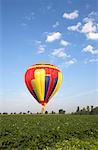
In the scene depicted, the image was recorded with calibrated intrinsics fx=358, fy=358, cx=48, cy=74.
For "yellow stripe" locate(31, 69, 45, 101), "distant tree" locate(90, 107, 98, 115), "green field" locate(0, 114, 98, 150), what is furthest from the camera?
"distant tree" locate(90, 107, 98, 115)

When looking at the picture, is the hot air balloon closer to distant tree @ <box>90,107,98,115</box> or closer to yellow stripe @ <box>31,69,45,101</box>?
yellow stripe @ <box>31,69,45,101</box>

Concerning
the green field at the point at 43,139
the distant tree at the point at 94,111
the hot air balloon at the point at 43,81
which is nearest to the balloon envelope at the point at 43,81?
the hot air balloon at the point at 43,81

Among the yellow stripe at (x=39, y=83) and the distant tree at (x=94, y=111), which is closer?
the yellow stripe at (x=39, y=83)

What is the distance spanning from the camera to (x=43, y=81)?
3919 centimetres

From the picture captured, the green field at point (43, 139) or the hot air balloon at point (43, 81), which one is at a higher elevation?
the hot air balloon at point (43, 81)

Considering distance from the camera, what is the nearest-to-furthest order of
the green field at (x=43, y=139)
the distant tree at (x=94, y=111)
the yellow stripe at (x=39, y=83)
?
1. the green field at (x=43, y=139)
2. the yellow stripe at (x=39, y=83)
3. the distant tree at (x=94, y=111)

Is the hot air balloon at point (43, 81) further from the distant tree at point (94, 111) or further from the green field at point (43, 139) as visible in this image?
the distant tree at point (94, 111)

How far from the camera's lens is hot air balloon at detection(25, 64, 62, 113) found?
38938 millimetres

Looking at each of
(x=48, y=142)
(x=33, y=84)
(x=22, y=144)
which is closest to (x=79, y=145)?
(x=48, y=142)

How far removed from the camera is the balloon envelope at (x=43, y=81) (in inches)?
1533

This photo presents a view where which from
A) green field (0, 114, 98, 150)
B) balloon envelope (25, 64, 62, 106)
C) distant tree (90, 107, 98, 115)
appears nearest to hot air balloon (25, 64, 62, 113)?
balloon envelope (25, 64, 62, 106)

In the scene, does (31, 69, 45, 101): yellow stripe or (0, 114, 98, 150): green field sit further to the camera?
(31, 69, 45, 101): yellow stripe

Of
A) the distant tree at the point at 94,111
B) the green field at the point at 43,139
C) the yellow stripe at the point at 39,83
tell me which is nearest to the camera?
the green field at the point at 43,139

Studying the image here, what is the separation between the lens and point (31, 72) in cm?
3994
